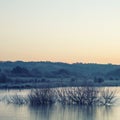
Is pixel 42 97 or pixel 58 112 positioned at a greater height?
pixel 42 97

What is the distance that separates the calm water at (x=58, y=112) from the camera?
2567cm

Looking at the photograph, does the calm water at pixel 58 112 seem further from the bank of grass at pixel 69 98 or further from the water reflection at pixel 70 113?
the bank of grass at pixel 69 98

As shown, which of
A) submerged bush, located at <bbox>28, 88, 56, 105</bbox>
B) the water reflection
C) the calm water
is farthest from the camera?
submerged bush, located at <bbox>28, 88, 56, 105</bbox>

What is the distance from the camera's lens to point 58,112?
1113 inches

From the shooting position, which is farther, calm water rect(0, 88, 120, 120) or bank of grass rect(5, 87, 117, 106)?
bank of grass rect(5, 87, 117, 106)

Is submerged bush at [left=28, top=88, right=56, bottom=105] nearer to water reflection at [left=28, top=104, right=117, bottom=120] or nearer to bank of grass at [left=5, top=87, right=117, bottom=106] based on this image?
bank of grass at [left=5, top=87, right=117, bottom=106]

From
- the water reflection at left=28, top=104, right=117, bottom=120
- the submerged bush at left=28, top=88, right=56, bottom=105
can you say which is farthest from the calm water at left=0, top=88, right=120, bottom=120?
the submerged bush at left=28, top=88, right=56, bottom=105

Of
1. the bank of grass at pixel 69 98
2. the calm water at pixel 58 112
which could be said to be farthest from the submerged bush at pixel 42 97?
the calm water at pixel 58 112

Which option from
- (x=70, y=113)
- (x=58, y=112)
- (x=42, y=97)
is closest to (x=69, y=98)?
(x=42, y=97)

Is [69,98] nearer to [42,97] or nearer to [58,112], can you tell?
[42,97]

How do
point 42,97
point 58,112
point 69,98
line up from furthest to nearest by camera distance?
point 69,98, point 42,97, point 58,112

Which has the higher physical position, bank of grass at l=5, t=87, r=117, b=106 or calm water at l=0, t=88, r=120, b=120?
bank of grass at l=5, t=87, r=117, b=106

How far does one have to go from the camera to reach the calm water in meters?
25.7

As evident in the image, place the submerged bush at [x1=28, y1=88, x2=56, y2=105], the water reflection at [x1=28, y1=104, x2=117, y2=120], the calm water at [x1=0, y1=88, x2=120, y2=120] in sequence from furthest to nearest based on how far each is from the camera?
1. the submerged bush at [x1=28, y1=88, x2=56, y2=105]
2. the water reflection at [x1=28, y1=104, x2=117, y2=120]
3. the calm water at [x1=0, y1=88, x2=120, y2=120]
